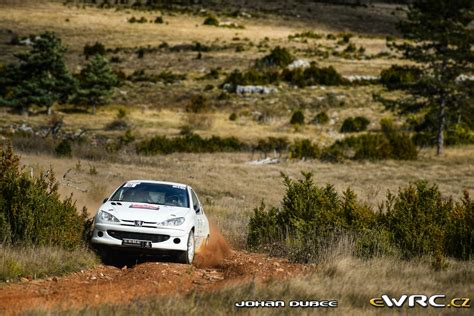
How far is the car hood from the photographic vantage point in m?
10.9

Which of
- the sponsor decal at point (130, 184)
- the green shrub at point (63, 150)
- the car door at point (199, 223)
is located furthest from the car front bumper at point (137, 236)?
the green shrub at point (63, 150)

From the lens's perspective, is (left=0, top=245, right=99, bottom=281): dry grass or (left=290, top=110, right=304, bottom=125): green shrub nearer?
(left=0, top=245, right=99, bottom=281): dry grass

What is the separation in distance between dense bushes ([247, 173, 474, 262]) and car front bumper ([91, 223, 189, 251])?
2.42 metres

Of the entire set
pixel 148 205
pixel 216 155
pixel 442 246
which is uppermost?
pixel 148 205

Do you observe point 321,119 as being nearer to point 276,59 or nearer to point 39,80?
point 276,59

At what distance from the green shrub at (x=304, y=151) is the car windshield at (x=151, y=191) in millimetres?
20738

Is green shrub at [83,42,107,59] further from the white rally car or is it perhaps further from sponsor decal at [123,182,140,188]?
the white rally car

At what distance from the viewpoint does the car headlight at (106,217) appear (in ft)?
35.7

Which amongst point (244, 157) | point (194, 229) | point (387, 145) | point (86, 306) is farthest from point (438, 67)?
point (86, 306)

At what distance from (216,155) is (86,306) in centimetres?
2568

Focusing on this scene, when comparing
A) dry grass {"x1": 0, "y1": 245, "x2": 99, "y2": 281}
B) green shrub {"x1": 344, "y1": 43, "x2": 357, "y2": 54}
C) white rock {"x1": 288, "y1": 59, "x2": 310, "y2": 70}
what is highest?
dry grass {"x1": 0, "y1": 245, "x2": 99, "y2": 281}

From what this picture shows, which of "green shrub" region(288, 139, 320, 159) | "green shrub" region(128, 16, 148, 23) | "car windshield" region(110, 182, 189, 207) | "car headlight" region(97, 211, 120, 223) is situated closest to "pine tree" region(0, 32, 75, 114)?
"green shrub" region(288, 139, 320, 159)

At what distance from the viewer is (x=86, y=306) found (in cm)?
685

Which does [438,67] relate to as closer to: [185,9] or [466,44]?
[466,44]
